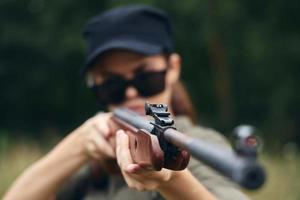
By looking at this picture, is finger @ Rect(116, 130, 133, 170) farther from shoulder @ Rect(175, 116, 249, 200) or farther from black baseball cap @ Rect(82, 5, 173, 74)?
black baseball cap @ Rect(82, 5, 173, 74)

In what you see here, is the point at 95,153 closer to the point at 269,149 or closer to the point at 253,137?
the point at 253,137

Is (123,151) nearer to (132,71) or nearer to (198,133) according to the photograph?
(198,133)

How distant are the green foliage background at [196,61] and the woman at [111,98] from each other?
1252 cm

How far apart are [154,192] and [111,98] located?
826 mm

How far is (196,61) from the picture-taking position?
18906 millimetres

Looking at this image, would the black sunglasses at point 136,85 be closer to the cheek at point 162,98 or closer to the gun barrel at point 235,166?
the cheek at point 162,98

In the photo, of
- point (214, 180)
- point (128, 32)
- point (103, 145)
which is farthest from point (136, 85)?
point (214, 180)

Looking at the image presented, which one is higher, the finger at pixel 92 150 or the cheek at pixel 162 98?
the cheek at pixel 162 98

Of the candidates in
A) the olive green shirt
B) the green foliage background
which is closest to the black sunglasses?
the olive green shirt

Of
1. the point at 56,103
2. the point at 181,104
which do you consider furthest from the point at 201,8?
the point at 181,104

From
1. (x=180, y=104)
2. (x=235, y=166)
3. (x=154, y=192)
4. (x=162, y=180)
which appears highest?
(x=235, y=166)

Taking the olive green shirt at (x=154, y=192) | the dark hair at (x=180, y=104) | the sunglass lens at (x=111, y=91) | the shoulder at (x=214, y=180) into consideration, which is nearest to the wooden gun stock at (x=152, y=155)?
the olive green shirt at (x=154, y=192)

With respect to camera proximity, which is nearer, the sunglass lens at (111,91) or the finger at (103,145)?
the finger at (103,145)

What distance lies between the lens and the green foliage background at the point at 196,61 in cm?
1750
